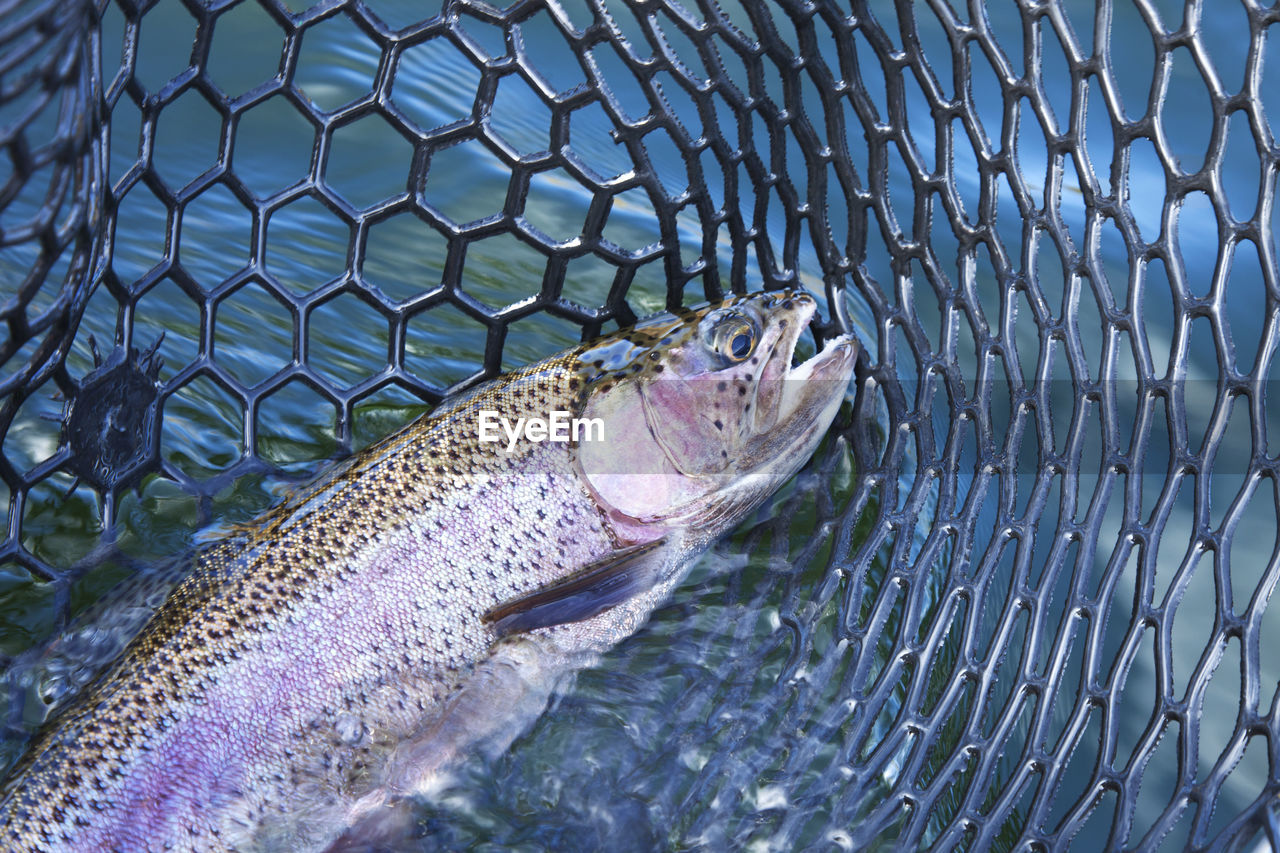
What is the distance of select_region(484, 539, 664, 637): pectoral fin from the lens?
2.56 m

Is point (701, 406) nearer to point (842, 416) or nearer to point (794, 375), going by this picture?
point (794, 375)

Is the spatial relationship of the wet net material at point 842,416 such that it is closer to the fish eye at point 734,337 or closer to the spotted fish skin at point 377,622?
the spotted fish skin at point 377,622

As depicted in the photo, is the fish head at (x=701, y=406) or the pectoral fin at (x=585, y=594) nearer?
the pectoral fin at (x=585, y=594)

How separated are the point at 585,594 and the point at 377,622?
52 cm

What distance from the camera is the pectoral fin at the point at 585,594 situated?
8.41ft

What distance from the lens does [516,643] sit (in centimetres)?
260

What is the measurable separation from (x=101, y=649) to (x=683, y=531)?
4.94ft

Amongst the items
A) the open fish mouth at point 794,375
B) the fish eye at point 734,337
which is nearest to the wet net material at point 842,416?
the open fish mouth at point 794,375

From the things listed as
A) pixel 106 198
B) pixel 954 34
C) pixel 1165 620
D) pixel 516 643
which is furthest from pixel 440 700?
pixel 954 34

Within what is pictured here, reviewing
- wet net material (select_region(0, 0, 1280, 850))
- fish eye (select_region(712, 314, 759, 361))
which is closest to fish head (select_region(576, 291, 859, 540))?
fish eye (select_region(712, 314, 759, 361))

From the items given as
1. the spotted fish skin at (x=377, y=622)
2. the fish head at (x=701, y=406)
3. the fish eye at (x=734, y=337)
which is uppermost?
the fish eye at (x=734, y=337)

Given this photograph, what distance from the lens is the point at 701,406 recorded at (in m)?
2.78

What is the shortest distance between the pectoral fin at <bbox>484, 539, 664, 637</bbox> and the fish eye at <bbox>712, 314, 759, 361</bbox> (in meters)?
0.54

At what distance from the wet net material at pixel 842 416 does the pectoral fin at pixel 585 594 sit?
351 mm
